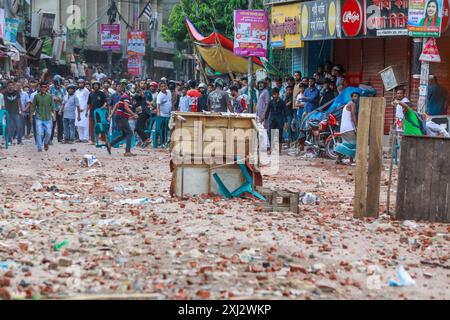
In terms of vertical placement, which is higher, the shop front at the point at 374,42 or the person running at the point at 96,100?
the shop front at the point at 374,42

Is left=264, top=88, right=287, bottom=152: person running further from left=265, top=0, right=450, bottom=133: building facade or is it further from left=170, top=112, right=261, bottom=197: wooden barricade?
left=170, top=112, right=261, bottom=197: wooden barricade

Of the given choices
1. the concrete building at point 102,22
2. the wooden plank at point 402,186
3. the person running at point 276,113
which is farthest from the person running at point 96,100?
the concrete building at point 102,22

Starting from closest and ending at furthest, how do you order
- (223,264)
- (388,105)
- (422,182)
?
(223,264) < (422,182) < (388,105)

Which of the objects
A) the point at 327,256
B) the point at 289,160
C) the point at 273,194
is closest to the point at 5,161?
the point at 289,160

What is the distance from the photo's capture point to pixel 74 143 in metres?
26.6

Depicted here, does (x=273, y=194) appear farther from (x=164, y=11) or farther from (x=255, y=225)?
(x=164, y=11)

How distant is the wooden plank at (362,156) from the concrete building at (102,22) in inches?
1692

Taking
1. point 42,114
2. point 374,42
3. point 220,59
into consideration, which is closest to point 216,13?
point 220,59

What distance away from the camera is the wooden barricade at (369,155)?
1140 cm

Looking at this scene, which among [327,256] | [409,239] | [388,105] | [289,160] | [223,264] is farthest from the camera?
[388,105]

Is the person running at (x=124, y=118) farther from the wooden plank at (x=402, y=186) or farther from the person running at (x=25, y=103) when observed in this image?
the wooden plank at (x=402, y=186)

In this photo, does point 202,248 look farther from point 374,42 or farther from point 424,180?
point 374,42

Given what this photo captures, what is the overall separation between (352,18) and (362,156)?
43.0 ft

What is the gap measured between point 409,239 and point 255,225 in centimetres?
165
